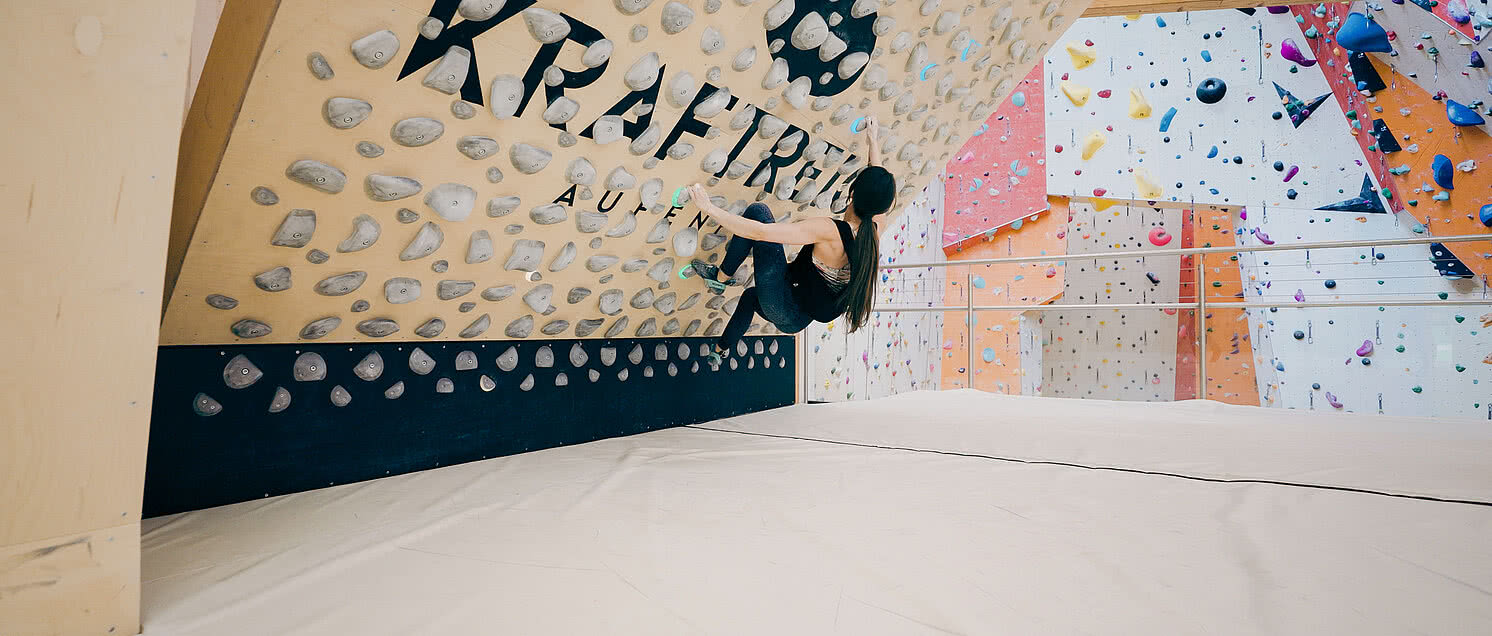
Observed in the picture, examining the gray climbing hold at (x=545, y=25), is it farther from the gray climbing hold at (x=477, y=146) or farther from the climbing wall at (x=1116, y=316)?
the climbing wall at (x=1116, y=316)

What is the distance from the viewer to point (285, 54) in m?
1.02

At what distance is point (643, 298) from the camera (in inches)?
86.5

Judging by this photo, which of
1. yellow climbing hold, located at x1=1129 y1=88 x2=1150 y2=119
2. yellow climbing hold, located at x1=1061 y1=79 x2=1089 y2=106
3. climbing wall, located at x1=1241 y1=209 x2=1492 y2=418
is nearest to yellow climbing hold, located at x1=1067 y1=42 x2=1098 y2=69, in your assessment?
yellow climbing hold, located at x1=1061 y1=79 x2=1089 y2=106

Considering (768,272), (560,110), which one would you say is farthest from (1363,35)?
(560,110)

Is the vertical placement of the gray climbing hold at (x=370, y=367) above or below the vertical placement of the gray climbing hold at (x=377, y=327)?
below

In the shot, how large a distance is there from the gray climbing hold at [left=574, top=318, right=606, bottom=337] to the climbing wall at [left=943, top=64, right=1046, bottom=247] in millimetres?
4299

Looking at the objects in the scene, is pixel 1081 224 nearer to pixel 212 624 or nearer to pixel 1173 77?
pixel 1173 77

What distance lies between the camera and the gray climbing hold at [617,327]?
2227 mm

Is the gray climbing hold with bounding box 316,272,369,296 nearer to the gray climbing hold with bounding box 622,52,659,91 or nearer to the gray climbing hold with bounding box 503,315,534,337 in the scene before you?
the gray climbing hold with bounding box 503,315,534,337

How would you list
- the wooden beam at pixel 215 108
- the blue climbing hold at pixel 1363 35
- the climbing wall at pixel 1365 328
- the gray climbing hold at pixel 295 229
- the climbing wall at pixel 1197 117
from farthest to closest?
1. the climbing wall at pixel 1197 117
2. the blue climbing hold at pixel 1363 35
3. the climbing wall at pixel 1365 328
4. the gray climbing hold at pixel 295 229
5. the wooden beam at pixel 215 108

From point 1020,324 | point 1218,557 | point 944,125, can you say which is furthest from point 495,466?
point 1020,324

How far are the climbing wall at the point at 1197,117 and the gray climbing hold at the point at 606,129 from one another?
15.6 ft

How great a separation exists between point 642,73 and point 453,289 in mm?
703

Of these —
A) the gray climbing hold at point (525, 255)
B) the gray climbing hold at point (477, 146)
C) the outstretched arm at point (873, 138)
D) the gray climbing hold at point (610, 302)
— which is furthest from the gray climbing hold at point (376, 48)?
the outstretched arm at point (873, 138)
